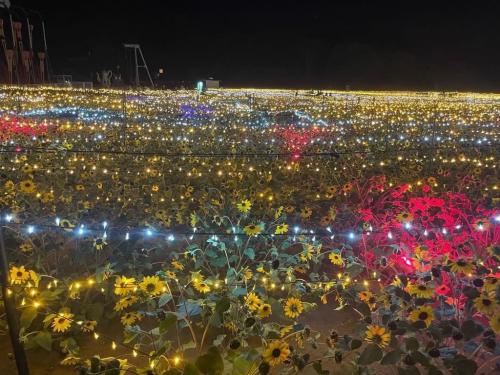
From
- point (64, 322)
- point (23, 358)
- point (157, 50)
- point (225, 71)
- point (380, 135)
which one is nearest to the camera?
point (23, 358)

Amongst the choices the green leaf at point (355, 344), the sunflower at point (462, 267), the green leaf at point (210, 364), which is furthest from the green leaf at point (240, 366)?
the sunflower at point (462, 267)

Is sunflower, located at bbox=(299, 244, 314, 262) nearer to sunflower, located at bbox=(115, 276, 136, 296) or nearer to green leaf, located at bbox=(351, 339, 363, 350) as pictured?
sunflower, located at bbox=(115, 276, 136, 296)

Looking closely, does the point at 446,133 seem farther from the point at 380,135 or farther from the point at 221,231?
the point at 221,231

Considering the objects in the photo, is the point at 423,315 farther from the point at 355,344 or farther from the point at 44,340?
the point at 44,340

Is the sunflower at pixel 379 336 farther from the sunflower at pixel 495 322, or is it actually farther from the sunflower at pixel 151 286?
the sunflower at pixel 151 286

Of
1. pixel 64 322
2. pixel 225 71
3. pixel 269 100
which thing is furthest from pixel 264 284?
pixel 225 71
